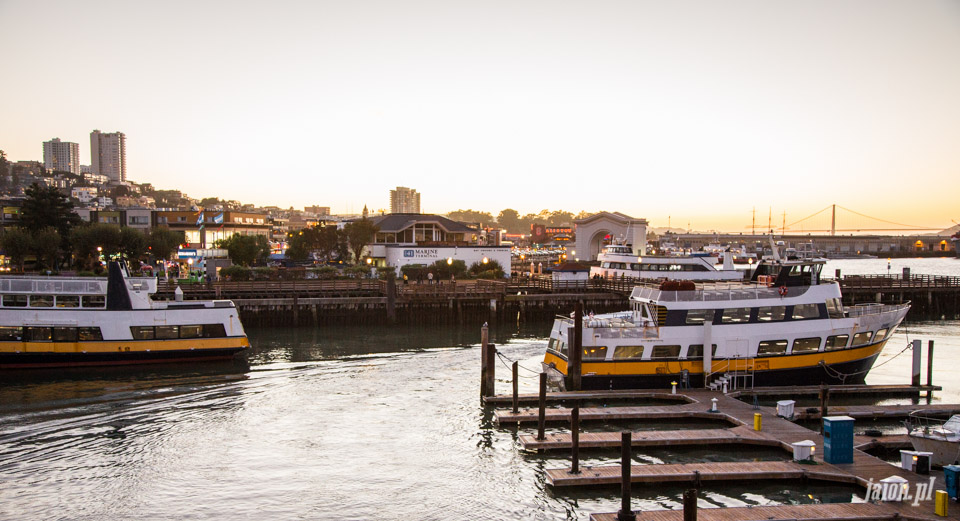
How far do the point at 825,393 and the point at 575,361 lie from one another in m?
9.87

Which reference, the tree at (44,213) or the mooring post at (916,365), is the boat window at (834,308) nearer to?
the mooring post at (916,365)

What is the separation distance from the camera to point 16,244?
64.7 metres

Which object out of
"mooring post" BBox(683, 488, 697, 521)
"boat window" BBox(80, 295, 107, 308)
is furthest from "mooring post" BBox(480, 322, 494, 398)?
"boat window" BBox(80, 295, 107, 308)

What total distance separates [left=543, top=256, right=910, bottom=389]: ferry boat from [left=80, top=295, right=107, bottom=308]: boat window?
25079mm

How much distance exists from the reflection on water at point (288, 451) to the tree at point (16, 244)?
3677 centimetres

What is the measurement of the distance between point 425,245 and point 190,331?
4011 cm

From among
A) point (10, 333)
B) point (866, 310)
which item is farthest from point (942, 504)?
point (10, 333)

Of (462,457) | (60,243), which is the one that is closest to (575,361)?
(462,457)

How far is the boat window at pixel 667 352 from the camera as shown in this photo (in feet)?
98.2

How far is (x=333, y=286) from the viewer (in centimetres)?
5650

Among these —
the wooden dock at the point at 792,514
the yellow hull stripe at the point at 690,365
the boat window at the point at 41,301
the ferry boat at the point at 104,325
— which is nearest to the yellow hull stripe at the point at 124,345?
the ferry boat at the point at 104,325

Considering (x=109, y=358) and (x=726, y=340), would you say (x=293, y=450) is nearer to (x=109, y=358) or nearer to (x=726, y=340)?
(x=109, y=358)

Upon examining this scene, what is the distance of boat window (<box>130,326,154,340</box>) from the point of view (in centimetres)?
3678

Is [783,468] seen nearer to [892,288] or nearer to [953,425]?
[953,425]
